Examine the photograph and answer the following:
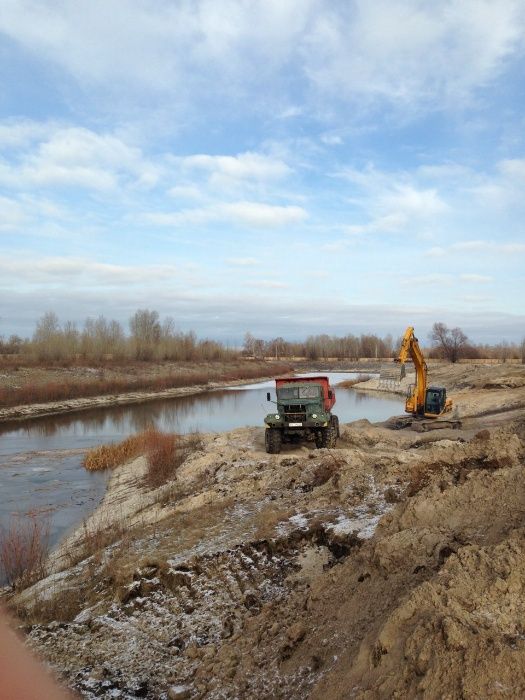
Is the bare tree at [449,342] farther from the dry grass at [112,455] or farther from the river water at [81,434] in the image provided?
the dry grass at [112,455]

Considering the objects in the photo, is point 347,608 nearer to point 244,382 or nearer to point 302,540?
point 302,540

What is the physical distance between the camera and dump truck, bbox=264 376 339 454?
17.2 m

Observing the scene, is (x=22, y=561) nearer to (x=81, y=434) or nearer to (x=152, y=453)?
(x=152, y=453)

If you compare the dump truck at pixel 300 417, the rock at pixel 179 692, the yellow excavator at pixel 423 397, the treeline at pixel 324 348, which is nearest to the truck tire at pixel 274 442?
the dump truck at pixel 300 417

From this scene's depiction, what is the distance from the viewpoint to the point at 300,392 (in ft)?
58.7

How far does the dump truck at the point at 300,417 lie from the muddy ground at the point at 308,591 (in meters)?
4.85

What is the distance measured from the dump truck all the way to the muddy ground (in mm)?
4849

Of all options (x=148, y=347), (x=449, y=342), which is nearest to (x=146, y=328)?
(x=148, y=347)

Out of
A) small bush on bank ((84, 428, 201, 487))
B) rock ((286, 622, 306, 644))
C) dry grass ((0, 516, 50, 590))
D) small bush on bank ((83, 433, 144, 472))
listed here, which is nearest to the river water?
small bush on bank ((83, 433, 144, 472))

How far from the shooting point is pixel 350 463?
13219 millimetres

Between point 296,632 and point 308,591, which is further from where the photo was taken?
point 308,591

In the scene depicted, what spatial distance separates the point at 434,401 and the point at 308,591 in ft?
Result: 70.7

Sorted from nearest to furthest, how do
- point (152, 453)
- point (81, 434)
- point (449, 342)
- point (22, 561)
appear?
point (22, 561) < point (152, 453) < point (81, 434) < point (449, 342)

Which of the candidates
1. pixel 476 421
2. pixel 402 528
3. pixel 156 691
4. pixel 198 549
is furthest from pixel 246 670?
pixel 476 421
